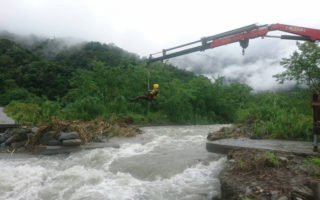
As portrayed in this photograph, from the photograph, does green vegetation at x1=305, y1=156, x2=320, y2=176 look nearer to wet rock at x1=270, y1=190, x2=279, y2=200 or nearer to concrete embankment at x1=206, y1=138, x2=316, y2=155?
concrete embankment at x1=206, y1=138, x2=316, y2=155

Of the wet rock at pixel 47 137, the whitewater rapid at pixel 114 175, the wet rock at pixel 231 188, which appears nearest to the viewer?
the wet rock at pixel 231 188

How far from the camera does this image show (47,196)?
4.25m

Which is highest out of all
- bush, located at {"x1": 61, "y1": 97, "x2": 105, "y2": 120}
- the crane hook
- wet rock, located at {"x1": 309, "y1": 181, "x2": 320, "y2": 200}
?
the crane hook

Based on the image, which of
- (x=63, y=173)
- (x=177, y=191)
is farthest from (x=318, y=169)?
(x=63, y=173)

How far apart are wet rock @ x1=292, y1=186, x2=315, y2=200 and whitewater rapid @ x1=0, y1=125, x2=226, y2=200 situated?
136cm

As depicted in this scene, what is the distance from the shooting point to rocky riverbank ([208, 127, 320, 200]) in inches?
116

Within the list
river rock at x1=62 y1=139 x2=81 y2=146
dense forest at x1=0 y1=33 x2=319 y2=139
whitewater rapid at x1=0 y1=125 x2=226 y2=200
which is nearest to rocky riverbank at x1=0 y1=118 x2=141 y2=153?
river rock at x1=62 y1=139 x2=81 y2=146

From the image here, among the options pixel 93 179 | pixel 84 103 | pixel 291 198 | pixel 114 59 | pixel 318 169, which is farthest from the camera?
pixel 114 59

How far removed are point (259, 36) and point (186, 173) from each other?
4551 mm

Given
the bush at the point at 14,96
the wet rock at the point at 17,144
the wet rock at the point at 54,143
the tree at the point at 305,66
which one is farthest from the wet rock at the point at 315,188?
the bush at the point at 14,96

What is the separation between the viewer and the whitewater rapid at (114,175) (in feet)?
13.8

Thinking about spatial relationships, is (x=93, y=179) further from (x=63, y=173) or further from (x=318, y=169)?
(x=318, y=169)

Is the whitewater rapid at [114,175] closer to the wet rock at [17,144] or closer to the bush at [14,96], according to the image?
the wet rock at [17,144]

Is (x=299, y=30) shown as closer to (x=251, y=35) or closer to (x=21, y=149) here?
(x=251, y=35)
